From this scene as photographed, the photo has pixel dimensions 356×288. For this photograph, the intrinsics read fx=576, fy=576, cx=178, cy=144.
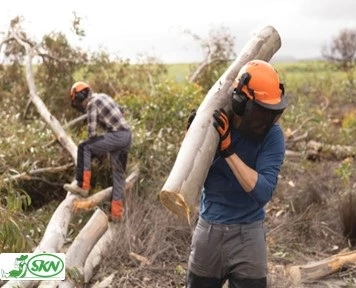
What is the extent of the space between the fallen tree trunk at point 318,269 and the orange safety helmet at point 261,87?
258 centimetres

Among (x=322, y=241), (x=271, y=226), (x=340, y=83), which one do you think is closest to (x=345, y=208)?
(x=322, y=241)

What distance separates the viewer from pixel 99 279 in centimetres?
520

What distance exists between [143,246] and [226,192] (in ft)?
8.49

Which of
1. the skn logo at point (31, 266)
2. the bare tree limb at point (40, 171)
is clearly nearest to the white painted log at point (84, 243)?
the skn logo at point (31, 266)

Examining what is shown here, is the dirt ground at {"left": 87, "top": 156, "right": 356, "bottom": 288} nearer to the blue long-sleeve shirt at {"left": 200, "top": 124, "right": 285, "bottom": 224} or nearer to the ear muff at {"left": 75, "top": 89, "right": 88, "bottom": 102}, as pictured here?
the ear muff at {"left": 75, "top": 89, "right": 88, "bottom": 102}

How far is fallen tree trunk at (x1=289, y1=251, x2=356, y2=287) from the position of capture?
523cm

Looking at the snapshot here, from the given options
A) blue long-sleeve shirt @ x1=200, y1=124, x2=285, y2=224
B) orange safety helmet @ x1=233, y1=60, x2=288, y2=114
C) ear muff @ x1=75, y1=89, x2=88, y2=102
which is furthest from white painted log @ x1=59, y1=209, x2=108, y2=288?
orange safety helmet @ x1=233, y1=60, x2=288, y2=114

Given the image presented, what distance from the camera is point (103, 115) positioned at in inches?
260

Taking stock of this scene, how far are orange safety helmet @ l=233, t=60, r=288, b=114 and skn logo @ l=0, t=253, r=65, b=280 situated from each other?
1661 millimetres

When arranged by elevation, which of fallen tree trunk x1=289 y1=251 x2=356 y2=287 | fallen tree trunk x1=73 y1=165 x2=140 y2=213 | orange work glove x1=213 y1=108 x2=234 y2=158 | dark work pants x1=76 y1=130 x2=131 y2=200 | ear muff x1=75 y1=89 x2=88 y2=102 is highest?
orange work glove x1=213 y1=108 x2=234 y2=158

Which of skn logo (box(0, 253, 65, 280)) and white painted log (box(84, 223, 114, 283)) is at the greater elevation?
skn logo (box(0, 253, 65, 280))

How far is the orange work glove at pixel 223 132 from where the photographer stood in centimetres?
306

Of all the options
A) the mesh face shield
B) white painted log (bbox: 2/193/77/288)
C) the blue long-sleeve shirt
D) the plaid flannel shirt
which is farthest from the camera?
the plaid flannel shirt

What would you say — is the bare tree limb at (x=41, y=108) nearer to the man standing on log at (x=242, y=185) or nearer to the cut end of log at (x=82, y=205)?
the cut end of log at (x=82, y=205)
